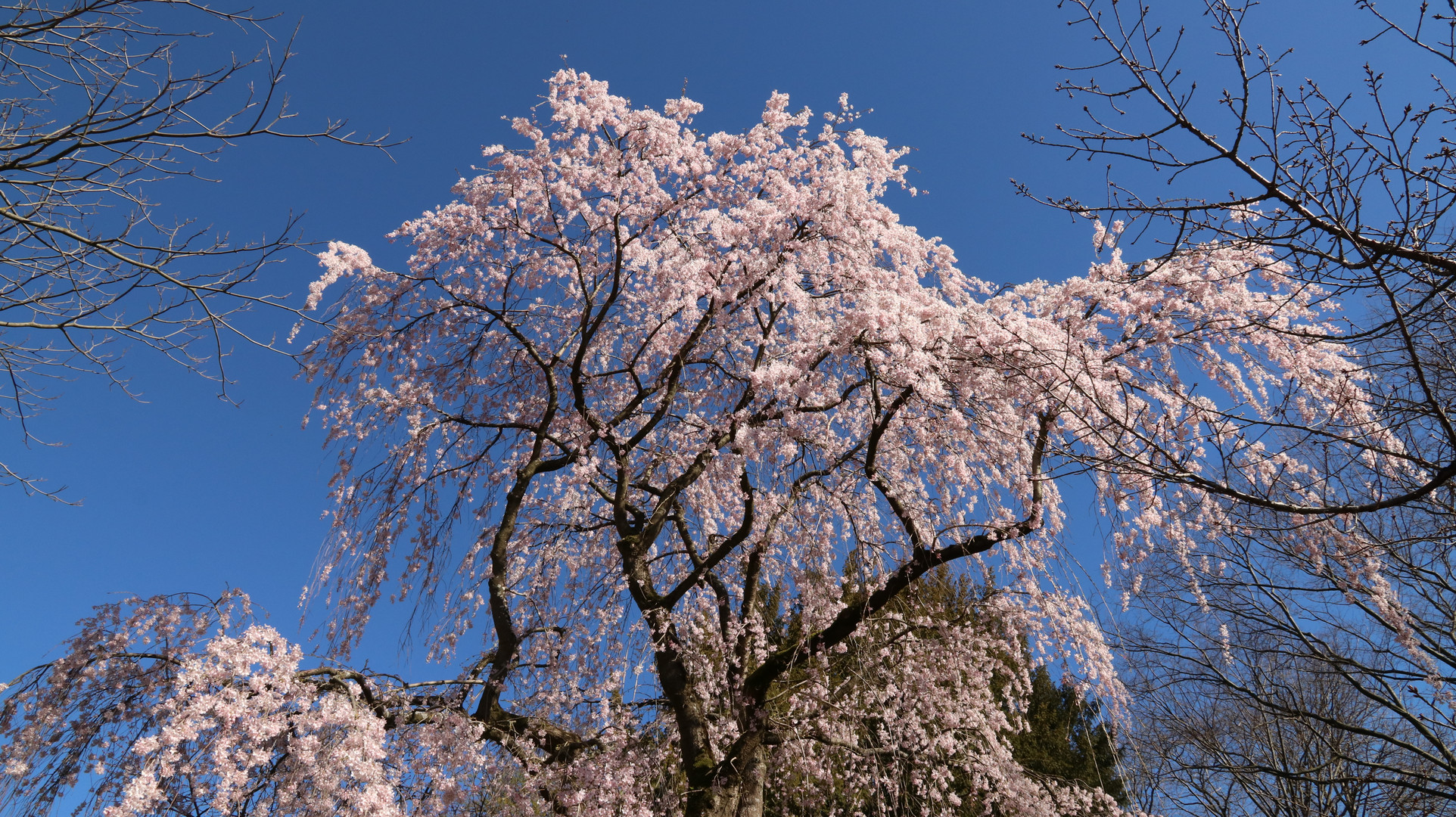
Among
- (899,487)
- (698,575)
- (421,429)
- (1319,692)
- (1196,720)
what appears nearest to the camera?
(698,575)

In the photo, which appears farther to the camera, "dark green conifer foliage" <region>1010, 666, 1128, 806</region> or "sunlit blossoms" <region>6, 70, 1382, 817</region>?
"dark green conifer foliage" <region>1010, 666, 1128, 806</region>

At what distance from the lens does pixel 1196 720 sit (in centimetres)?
1219

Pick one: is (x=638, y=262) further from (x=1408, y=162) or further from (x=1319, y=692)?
(x=1319, y=692)

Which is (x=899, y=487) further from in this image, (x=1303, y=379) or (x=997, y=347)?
(x=1303, y=379)

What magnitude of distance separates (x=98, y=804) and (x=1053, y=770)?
45.7ft

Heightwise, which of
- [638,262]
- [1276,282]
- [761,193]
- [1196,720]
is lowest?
[1196,720]

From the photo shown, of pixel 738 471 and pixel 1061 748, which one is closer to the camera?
pixel 738 471

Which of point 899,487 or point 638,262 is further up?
point 638,262

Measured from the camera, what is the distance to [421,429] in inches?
277

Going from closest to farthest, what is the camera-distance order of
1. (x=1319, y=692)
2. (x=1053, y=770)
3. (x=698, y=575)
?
(x=698, y=575) → (x=1319, y=692) → (x=1053, y=770)

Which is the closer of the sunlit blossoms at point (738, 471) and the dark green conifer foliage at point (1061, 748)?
the sunlit blossoms at point (738, 471)

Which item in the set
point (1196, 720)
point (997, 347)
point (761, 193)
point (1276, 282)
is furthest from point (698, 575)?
point (1196, 720)

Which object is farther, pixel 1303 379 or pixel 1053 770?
pixel 1053 770

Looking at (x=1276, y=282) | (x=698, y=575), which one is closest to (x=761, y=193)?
(x=698, y=575)
